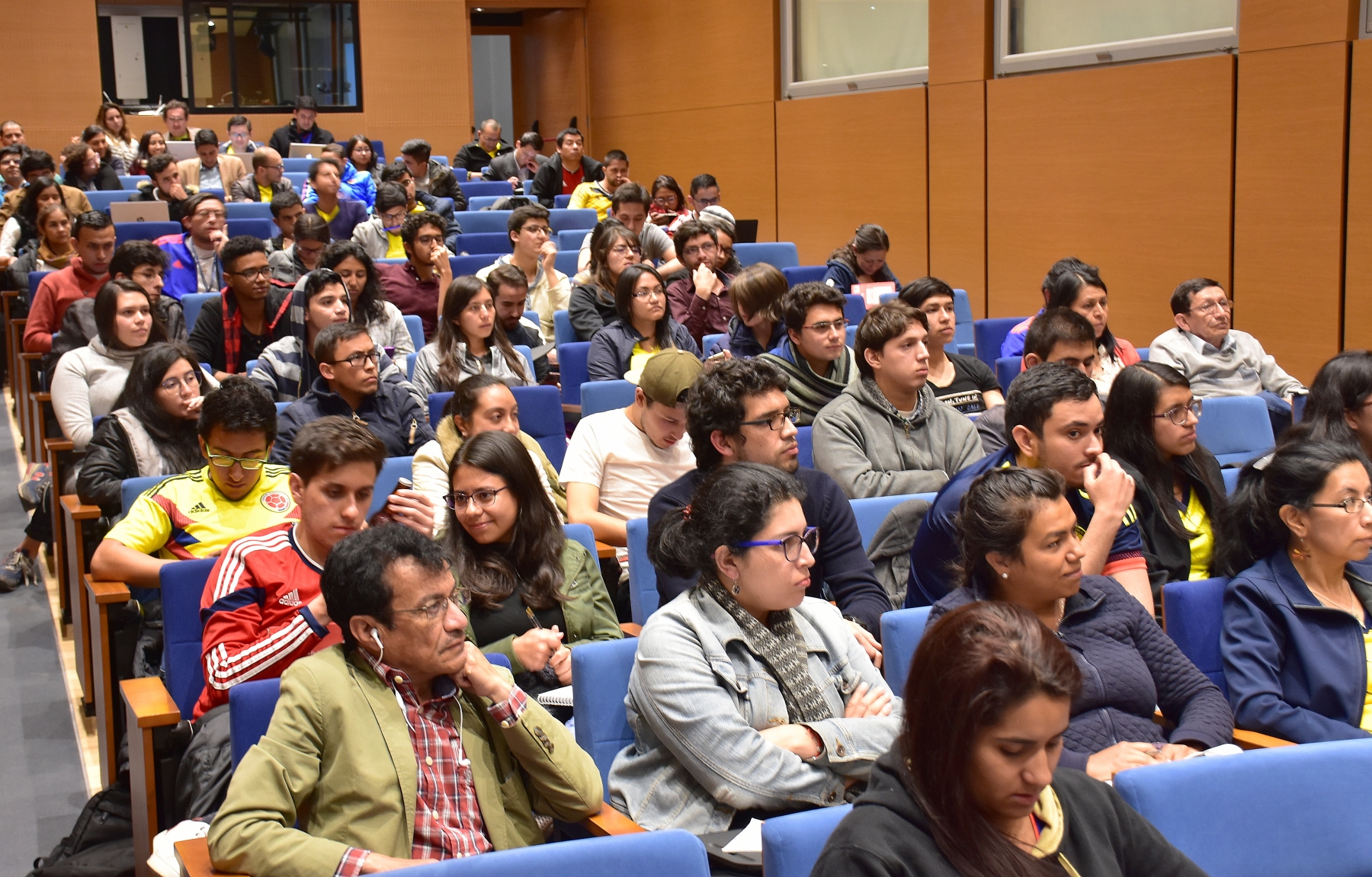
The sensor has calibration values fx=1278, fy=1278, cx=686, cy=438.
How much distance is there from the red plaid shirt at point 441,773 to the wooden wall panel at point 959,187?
629 centimetres

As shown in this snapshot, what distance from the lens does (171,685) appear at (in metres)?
2.71

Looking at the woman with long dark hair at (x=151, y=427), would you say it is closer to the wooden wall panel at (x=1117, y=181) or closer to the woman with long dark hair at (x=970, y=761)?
the woman with long dark hair at (x=970, y=761)

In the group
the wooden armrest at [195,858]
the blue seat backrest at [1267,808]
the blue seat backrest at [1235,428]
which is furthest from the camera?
the blue seat backrest at [1235,428]

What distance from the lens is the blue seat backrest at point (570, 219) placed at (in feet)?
30.3

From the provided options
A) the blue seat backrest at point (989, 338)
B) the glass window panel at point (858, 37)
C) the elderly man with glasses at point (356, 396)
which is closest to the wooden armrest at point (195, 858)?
the elderly man with glasses at point (356, 396)

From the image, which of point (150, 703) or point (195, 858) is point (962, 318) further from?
point (195, 858)

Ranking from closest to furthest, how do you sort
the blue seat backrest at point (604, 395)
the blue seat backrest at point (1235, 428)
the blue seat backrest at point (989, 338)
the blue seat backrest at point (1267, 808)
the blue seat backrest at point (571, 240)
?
the blue seat backrest at point (1267, 808) → the blue seat backrest at point (1235, 428) → the blue seat backrest at point (604, 395) → the blue seat backrest at point (989, 338) → the blue seat backrest at point (571, 240)

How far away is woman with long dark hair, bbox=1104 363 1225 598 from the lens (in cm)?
301

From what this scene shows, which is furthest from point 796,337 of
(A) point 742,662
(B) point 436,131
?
(B) point 436,131

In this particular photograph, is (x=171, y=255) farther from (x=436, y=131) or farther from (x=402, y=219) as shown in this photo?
(x=436, y=131)

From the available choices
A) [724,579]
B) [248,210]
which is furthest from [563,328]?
[248,210]

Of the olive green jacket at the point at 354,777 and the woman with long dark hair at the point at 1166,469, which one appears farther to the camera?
the woman with long dark hair at the point at 1166,469

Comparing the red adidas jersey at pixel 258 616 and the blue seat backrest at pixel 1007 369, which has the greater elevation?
the blue seat backrest at pixel 1007 369

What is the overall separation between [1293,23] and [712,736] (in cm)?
510
